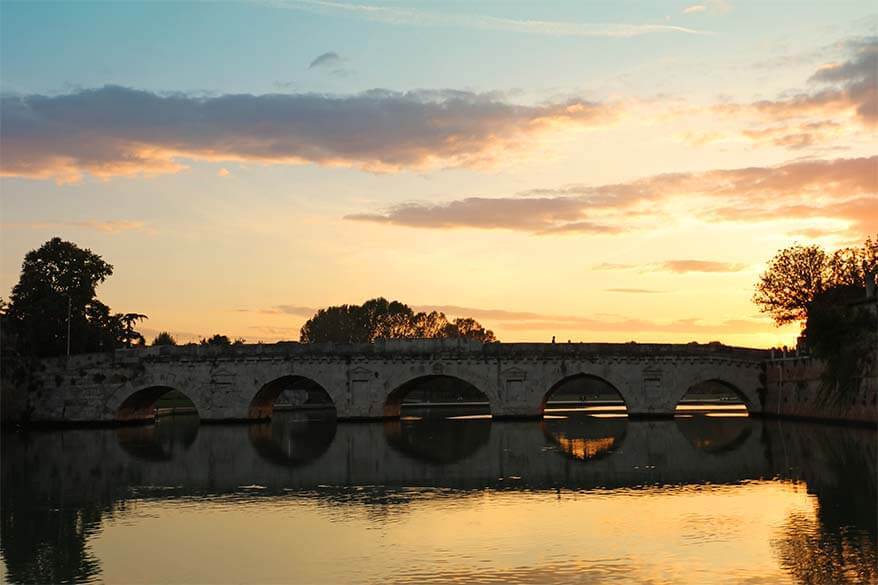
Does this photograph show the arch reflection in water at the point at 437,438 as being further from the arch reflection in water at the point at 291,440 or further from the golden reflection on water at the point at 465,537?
the golden reflection on water at the point at 465,537

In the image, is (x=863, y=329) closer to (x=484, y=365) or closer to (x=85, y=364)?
(x=484, y=365)

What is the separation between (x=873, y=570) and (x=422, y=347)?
159 feet

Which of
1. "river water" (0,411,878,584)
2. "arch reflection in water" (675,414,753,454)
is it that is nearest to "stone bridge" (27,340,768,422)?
"arch reflection in water" (675,414,753,454)

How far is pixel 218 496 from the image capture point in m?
30.9

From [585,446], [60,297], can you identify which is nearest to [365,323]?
[60,297]

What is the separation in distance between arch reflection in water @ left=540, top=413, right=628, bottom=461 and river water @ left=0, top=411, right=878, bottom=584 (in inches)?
14.0

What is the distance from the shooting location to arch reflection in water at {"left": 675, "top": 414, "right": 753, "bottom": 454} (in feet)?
150

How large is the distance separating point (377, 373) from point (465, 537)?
144 ft

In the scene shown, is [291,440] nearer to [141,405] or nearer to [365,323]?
[141,405]

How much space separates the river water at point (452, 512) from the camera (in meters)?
19.8

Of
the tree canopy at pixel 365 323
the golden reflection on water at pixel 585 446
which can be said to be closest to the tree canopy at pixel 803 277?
the golden reflection on water at pixel 585 446

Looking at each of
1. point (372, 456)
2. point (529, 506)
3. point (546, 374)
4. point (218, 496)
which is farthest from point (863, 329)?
point (218, 496)

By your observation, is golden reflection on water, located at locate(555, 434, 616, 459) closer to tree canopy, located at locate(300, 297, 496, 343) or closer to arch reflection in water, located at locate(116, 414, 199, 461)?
arch reflection in water, located at locate(116, 414, 199, 461)

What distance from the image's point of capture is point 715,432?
182ft
